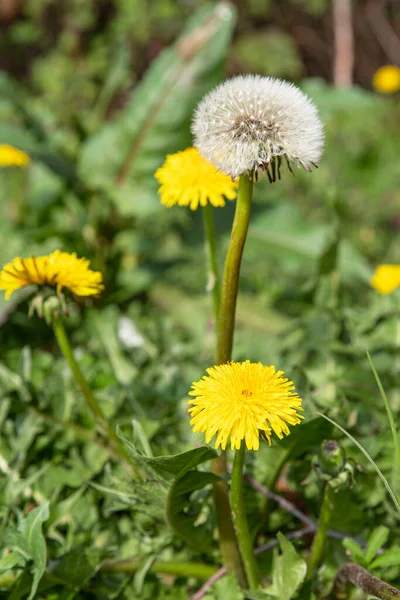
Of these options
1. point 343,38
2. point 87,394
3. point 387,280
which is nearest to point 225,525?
point 87,394

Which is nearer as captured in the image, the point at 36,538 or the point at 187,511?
the point at 36,538

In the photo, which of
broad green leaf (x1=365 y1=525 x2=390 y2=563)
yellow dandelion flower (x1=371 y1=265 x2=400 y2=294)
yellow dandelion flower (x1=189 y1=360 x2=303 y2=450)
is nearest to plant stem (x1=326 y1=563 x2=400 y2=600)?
broad green leaf (x1=365 y1=525 x2=390 y2=563)

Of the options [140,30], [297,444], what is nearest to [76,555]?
[297,444]

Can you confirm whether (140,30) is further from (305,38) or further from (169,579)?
(169,579)

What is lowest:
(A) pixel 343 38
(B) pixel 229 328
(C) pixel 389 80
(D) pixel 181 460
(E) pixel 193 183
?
(D) pixel 181 460

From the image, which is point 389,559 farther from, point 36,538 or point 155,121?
point 155,121

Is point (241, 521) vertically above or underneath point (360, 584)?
above
